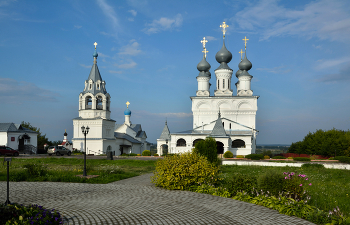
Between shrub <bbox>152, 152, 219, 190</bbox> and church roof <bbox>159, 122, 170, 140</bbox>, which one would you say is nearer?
shrub <bbox>152, 152, 219, 190</bbox>

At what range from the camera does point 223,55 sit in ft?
149

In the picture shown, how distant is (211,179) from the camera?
10711mm

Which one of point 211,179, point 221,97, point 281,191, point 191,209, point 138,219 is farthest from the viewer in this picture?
point 221,97

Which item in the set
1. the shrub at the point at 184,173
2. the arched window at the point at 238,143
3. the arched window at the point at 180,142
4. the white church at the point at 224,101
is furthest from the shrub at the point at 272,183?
the white church at the point at 224,101

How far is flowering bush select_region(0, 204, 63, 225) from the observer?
17.3ft

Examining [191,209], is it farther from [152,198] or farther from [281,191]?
[281,191]

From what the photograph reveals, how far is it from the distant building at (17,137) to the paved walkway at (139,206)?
90.3 feet

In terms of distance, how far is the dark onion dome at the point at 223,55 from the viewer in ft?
149

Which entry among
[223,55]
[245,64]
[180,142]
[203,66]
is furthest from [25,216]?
[245,64]

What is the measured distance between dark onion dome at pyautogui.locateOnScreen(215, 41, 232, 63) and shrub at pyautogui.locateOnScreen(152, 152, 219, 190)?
3633 cm

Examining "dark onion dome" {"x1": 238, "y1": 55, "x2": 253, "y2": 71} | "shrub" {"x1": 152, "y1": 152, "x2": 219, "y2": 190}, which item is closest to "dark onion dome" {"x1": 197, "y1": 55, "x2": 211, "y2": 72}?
"dark onion dome" {"x1": 238, "y1": 55, "x2": 253, "y2": 71}

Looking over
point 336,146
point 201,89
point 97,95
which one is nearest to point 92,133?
point 97,95

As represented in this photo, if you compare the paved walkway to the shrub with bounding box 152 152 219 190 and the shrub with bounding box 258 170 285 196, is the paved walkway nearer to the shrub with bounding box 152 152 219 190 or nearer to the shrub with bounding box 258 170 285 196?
the shrub with bounding box 152 152 219 190

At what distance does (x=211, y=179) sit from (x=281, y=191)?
9.42 ft
